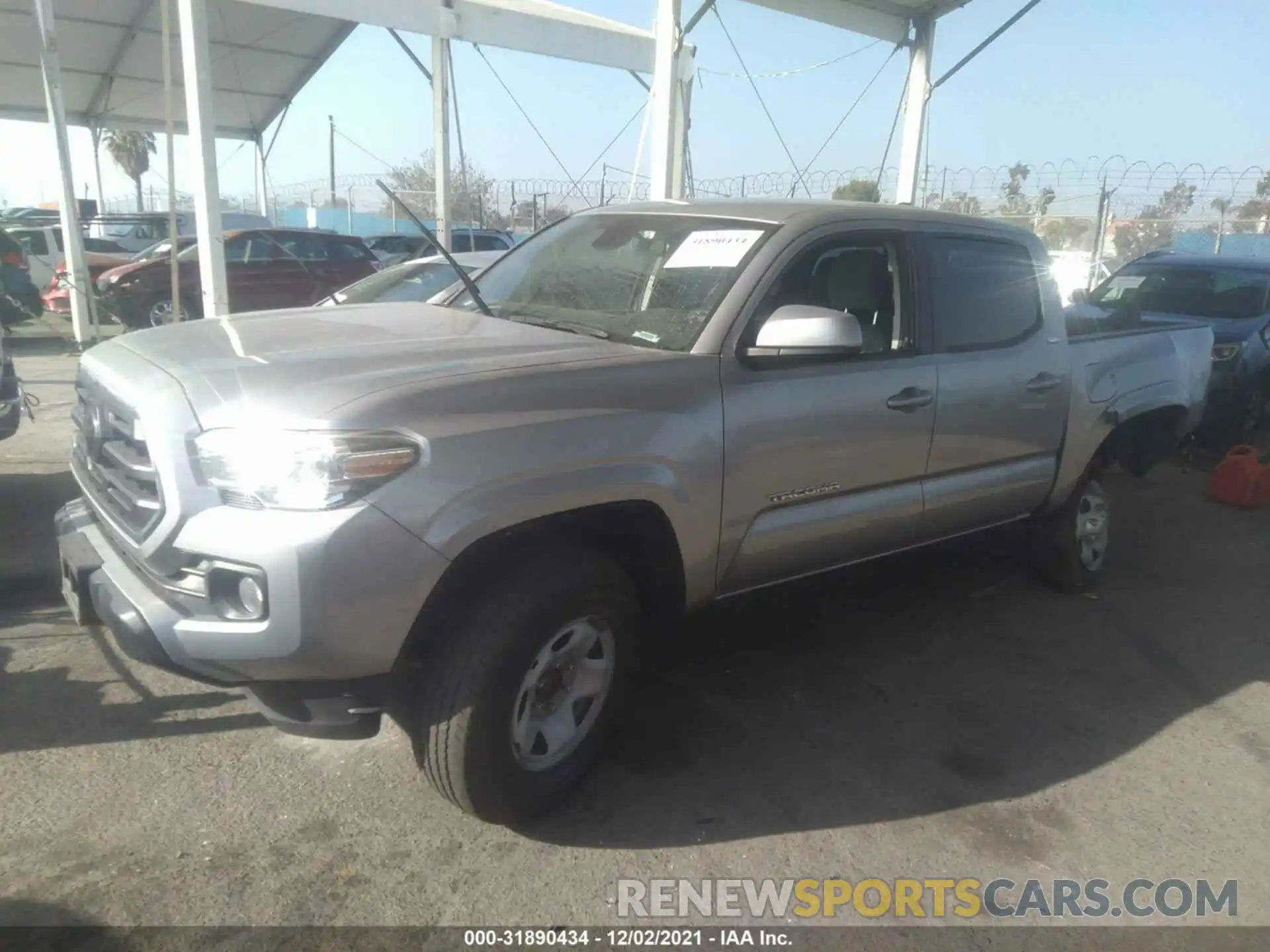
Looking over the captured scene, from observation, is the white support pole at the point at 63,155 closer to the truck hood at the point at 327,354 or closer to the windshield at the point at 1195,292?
the truck hood at the point at 327,354

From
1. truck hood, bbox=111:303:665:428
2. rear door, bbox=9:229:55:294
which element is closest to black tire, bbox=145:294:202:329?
rear door, bbox=9:229:55:294

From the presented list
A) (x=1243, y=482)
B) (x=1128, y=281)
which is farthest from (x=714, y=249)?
(x=1128, y=281)

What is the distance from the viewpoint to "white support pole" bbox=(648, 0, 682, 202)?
962 cm

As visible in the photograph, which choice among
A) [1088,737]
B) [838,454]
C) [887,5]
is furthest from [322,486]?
[887,5]

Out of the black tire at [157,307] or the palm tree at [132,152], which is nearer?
the black tire at [157,307]

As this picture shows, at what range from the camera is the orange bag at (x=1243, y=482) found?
22.6ft

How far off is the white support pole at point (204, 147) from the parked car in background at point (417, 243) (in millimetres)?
7782

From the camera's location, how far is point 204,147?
847cm

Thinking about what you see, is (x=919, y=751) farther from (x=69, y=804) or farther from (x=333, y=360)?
(x=69, y=804)

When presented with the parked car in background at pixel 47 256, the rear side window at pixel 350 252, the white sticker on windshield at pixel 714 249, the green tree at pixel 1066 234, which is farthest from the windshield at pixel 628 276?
the green tree at pixel 1066 234

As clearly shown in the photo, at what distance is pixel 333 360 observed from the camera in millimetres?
2705

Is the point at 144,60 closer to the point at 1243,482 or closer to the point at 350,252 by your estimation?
the point at 350,252

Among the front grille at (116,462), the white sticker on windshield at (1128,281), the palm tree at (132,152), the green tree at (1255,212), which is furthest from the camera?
the palm tree at (132,152)

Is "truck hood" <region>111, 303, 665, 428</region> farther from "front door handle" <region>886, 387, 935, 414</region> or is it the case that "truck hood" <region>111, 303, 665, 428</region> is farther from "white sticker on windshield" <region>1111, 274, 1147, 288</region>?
"white sticker on windshield" <region>1111, 274, 1147, 288</region>
